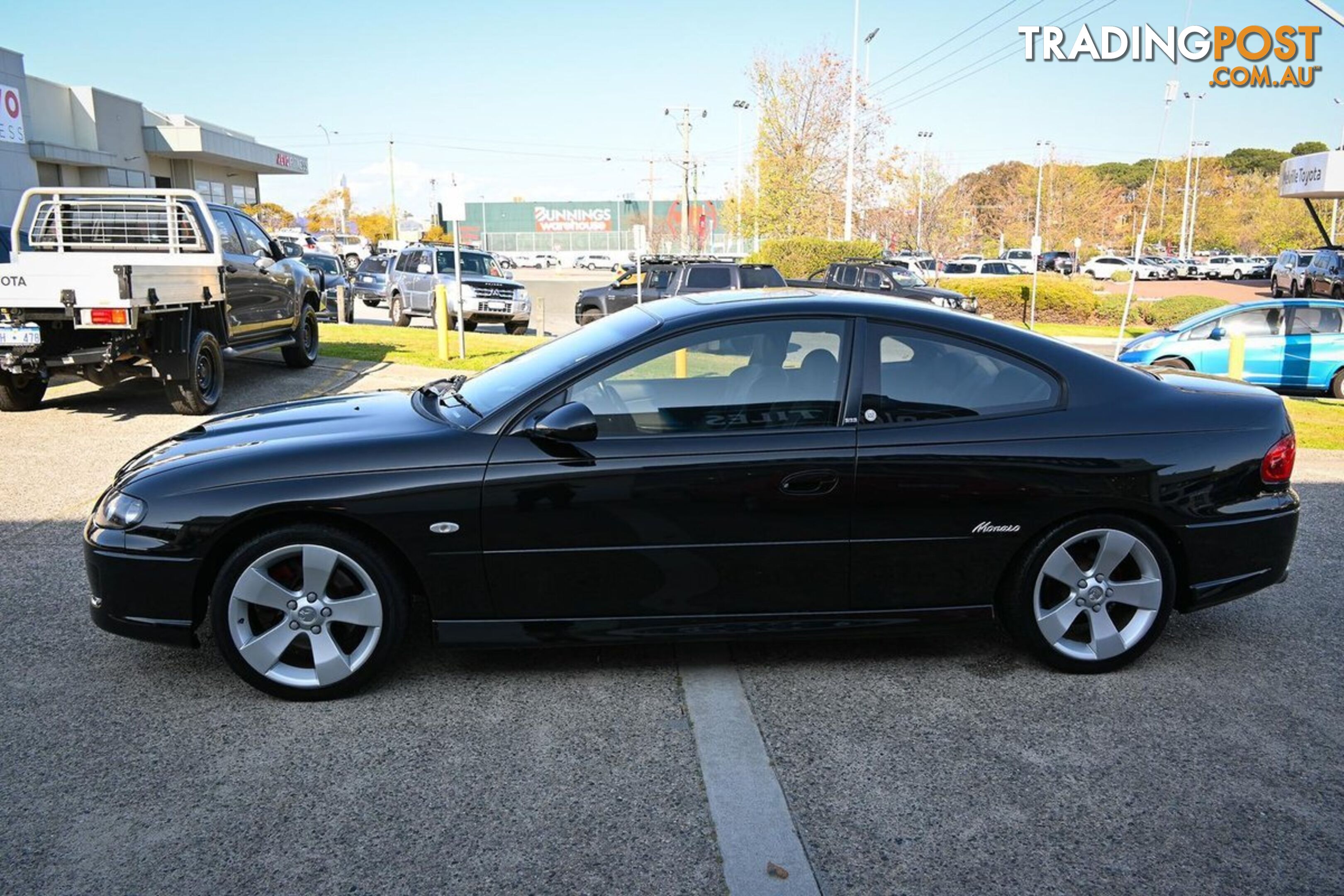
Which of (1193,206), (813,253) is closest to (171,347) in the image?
(813,253)

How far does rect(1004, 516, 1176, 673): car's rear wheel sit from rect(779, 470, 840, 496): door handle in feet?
3.00

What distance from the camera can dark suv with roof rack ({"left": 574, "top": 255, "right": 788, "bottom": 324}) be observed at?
2005 cm

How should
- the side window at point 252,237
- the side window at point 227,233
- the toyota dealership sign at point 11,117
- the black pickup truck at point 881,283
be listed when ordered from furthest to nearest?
the toyota dealership sign at point 11,117
the black pickup truck at point 881,283
the side window at point 252,237
the side window at point 227,233

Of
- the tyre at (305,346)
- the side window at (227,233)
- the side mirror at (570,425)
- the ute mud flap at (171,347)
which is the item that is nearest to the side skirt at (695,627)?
the side mirror at (570,425)

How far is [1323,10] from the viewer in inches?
545

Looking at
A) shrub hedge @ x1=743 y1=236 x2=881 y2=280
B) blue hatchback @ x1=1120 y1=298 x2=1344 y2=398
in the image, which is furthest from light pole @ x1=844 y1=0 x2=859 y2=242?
blue hatchback @ x1=1120 y1=298 x2=1344 y2=398

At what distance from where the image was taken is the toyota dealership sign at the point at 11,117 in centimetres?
2612

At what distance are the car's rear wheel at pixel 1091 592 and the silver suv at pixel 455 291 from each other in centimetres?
1866

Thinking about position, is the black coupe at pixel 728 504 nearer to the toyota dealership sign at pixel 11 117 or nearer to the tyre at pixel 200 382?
the tyre at pixel 200 382

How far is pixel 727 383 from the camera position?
432cm

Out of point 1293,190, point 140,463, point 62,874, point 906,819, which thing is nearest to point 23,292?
point 140,463

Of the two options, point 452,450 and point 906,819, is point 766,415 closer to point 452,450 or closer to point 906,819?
point 452,450

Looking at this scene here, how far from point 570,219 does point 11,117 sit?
85.8 m

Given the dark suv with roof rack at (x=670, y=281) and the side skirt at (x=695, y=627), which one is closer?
the side skirt at (x=695, y=627)
